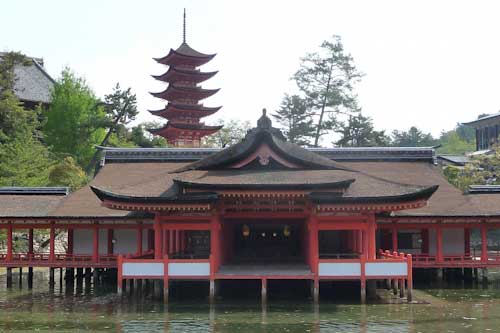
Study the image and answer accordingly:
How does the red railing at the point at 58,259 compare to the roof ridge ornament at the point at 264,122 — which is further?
the red railing at the point at 58,259

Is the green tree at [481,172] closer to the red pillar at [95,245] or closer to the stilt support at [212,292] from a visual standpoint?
the red pillar at [95,245]

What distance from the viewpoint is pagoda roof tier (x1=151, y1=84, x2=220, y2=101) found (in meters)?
57.7

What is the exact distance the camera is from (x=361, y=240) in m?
24.9

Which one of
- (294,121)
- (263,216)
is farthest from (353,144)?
(263,216)

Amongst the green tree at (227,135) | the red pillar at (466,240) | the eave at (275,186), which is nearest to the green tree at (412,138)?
the green tree at (227,135)

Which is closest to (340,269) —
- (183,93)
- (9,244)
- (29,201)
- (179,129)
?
(9,244)

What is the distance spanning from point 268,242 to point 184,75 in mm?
31118

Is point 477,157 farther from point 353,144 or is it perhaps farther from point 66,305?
point 66,305

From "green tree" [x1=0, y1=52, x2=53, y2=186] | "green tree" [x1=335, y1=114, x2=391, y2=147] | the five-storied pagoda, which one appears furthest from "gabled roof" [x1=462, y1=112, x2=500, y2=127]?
"green tree" [x1=0, y1=52, x2=53, y2=186]

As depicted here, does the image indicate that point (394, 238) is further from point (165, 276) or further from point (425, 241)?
point (165, 276)

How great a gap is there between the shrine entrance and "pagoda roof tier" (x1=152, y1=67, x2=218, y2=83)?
3006 centimetres

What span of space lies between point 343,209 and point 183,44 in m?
39.4

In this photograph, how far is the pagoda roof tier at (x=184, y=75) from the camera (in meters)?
58.0

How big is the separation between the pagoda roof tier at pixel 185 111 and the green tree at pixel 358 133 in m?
13.7
